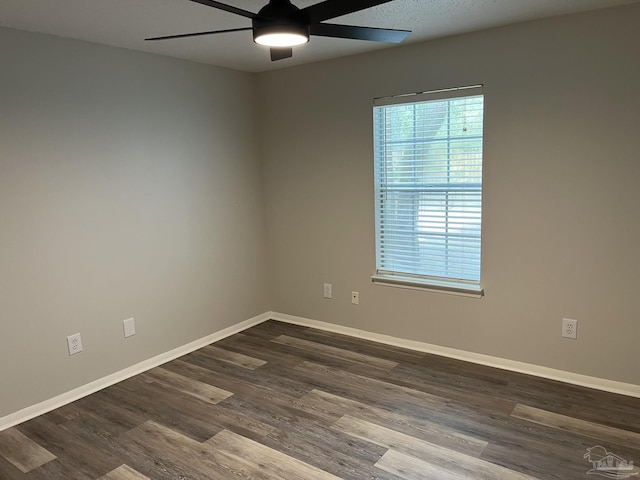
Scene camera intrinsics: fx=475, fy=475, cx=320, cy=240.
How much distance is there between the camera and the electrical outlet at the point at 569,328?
9.96 ft

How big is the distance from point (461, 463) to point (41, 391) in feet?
8.21

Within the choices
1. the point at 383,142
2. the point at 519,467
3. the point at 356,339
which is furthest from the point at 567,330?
the point at 383,142

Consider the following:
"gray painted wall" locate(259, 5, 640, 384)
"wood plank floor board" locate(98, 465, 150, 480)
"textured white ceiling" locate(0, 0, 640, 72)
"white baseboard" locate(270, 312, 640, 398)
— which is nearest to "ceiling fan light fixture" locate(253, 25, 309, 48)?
"textured white ceiling" locate(0, 0, 640, 72)

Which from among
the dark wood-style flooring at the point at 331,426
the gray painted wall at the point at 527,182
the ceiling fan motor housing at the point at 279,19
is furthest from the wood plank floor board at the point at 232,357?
the ceiling fan motor housing at the point at 279,19

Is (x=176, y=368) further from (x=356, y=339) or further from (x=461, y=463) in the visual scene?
(x=461, y=463)

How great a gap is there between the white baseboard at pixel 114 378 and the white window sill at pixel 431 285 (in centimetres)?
135

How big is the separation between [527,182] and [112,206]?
2.77m

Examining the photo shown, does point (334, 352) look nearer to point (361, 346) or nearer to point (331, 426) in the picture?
point (361, 346)

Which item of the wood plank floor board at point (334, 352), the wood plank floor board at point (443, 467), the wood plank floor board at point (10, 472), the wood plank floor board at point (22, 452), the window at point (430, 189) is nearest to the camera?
the wood plank floor board at point (443, 467)

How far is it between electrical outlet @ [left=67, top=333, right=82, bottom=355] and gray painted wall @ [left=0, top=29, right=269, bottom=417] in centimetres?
4

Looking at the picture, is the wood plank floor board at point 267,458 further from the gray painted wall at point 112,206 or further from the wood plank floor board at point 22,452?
the gray painted wall at point 112,206

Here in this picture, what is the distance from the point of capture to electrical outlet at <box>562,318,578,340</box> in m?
3.04

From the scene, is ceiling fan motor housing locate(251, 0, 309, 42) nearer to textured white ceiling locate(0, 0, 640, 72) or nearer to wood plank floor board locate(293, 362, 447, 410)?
textured white ceiling locate(0, 0, 640, 72)

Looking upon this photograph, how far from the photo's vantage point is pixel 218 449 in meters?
2.49
